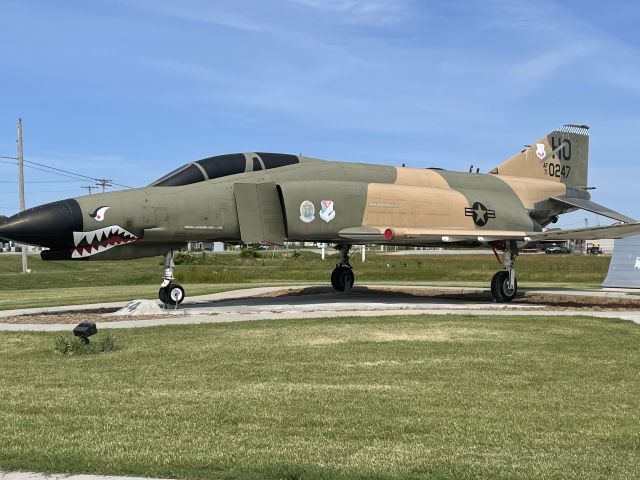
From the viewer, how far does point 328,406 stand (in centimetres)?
681

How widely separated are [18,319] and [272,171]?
6.86 metres

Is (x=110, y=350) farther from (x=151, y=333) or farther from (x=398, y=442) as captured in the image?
(x=398, y=442)

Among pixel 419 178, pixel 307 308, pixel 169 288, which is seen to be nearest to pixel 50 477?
pixel 169 288

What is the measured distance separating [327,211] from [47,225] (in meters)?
6.82

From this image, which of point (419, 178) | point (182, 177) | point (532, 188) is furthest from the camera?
point (532, 188)

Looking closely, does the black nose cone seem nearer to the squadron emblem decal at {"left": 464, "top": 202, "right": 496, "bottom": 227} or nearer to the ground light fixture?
the ground light fixture

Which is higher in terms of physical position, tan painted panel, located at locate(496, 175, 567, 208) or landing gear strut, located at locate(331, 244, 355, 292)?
tan painted panel, located at locate(496, 175, 567, 208)

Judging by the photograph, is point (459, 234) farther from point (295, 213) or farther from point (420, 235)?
point (295, 213)

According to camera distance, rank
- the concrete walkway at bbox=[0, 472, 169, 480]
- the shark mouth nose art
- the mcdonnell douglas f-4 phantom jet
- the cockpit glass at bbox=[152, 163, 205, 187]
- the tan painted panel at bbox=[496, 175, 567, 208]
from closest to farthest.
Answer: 1. the concrete walkway at bbox=[0, 472, 169, 480]
2. the shark mouth nose art
3. the mcdonnell douglas f-4 phantom jet
4. the cockpit glass at bbox=[152, 163, 205, 187]
5. the tan painted panel at bbox=[496, 175, 567, 208]

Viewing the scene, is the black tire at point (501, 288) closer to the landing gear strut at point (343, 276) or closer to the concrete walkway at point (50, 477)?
the landing gear strut at point (343, 276)

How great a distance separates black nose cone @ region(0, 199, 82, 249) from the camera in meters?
14.3

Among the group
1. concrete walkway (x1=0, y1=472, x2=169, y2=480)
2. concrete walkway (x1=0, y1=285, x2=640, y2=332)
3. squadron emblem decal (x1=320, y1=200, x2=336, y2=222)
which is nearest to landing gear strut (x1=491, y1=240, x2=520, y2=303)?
concrete walkway (x1=0, y1=285, x2=640, y2=332)

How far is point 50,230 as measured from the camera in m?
14.5

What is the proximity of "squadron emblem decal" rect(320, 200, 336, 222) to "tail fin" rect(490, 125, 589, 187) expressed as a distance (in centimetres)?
832
